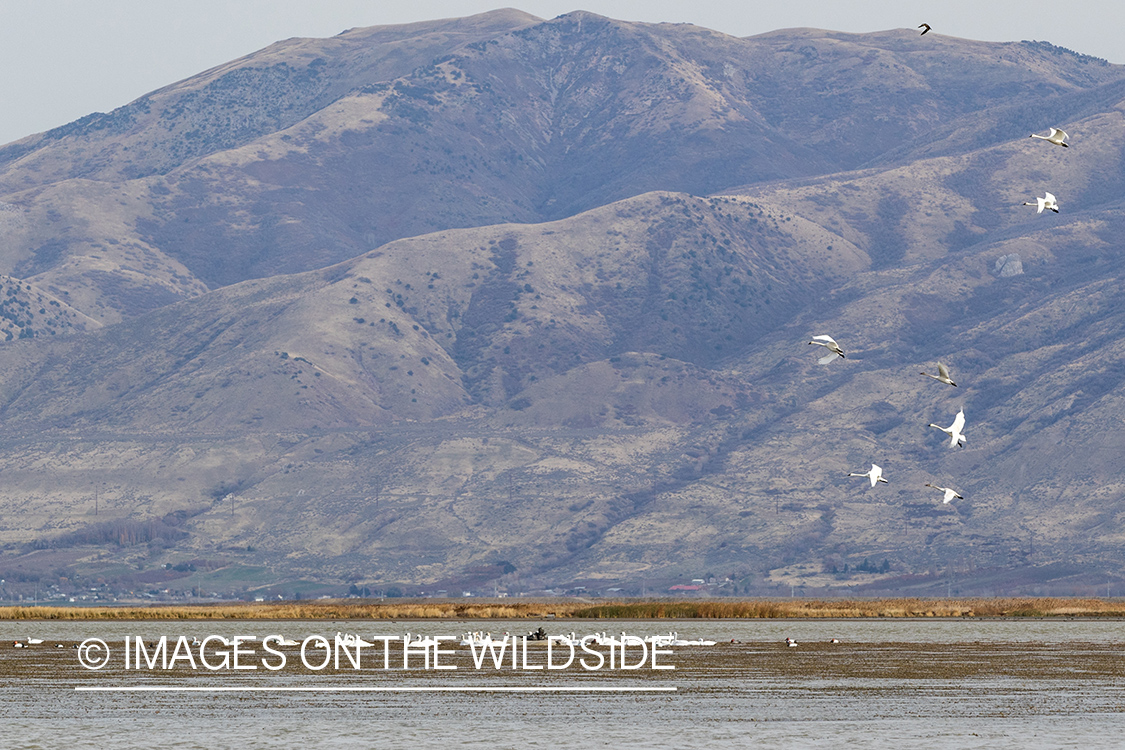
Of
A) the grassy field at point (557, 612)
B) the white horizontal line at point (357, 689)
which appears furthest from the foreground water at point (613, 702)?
the grassy field at point (557, 612)

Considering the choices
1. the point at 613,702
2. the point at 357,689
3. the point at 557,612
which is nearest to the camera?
the point at 613,702

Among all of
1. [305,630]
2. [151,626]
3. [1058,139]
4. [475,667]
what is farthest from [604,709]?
[151,626]

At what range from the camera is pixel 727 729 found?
59125mm

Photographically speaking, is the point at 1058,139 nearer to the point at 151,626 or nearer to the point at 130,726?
the point at 130,726

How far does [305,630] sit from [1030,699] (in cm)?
6502

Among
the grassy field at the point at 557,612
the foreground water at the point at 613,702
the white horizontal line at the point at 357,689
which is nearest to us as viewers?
the foreground water at the point at 613,702

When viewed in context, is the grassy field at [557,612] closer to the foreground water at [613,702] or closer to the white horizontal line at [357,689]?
the foreground water at [613,702]

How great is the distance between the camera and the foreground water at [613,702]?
57219mm

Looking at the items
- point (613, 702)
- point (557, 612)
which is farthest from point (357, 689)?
point (557, 612)

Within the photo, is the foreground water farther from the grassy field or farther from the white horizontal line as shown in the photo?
the grassy field

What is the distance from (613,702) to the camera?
2699 inches

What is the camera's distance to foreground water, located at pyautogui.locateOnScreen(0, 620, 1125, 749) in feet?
188

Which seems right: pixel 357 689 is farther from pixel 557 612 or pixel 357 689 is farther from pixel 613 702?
pixel 557 612

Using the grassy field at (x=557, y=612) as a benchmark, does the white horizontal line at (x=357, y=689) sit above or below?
above
